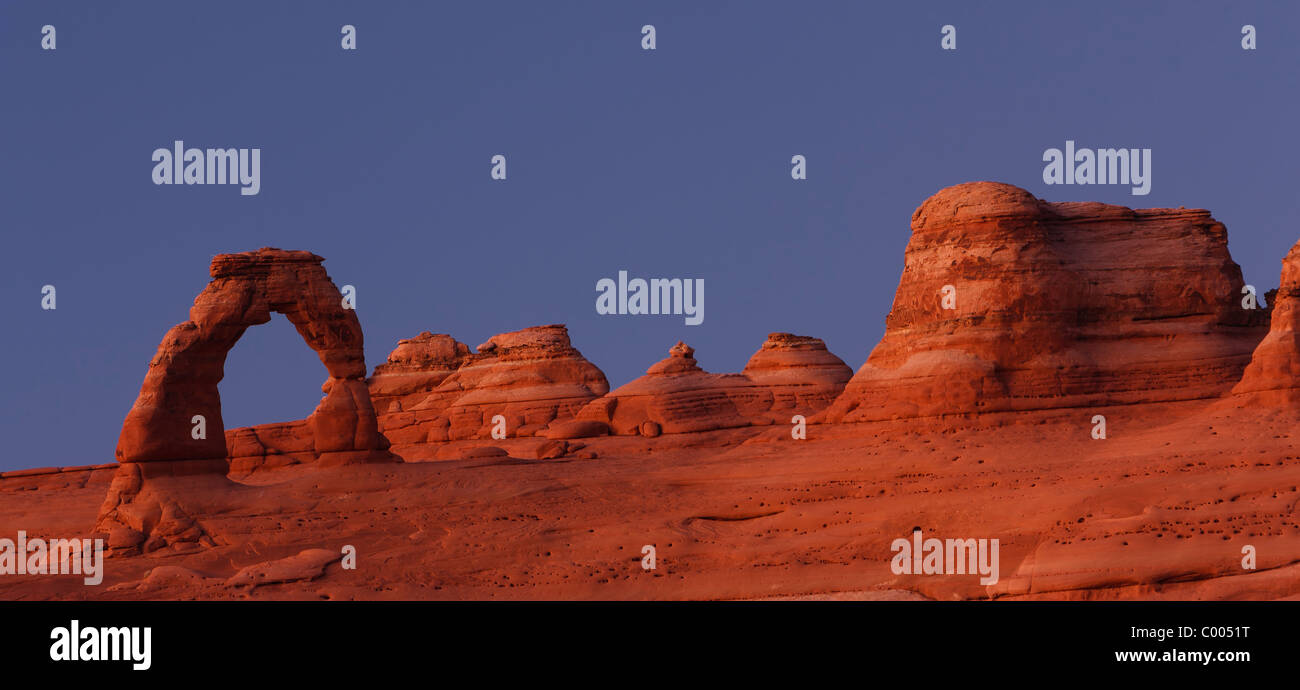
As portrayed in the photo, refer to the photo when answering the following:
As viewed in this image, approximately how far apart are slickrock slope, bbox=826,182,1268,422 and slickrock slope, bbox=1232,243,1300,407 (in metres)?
2.60

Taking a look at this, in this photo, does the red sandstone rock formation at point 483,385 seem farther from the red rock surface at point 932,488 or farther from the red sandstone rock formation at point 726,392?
the red rock surface at point 932,488

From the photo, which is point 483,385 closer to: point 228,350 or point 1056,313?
point 228,350

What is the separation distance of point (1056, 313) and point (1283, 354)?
542 cm

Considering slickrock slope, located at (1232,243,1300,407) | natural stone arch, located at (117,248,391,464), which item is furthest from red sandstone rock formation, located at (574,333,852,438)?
slickrock slope, located at (1232,243,1300,407)

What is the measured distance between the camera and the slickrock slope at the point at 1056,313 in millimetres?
36094

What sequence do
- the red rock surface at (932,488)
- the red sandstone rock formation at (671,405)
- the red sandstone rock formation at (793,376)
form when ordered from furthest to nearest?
1. the red sandstone rock formation at (793,376)
2. the red sandstone rock formation at (671,405)
3. the red rock surface at (932,488)

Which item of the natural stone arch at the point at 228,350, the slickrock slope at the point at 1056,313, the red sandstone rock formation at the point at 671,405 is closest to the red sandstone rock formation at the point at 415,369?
the red sandstone rock formation at the point at 671,405

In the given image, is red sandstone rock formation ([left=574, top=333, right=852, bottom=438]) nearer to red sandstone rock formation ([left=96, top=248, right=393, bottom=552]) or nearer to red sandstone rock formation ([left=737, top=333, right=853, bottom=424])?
red sandstone rock formation ([left=737, top=333, right=853, bottom=424])

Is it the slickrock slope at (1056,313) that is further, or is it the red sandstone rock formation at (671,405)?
the red sandstone rock formation at (671,405)

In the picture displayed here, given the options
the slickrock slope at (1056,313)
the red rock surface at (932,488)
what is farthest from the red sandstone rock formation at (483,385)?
the slickrock slope at (1056,313)

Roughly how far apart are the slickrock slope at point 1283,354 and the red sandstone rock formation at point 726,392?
65.5 feet

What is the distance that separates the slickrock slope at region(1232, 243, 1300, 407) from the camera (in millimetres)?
32406

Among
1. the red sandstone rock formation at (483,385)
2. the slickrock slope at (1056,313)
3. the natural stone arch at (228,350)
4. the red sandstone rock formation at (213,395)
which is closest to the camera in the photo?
the red sandstone rock formation at (213,395)
